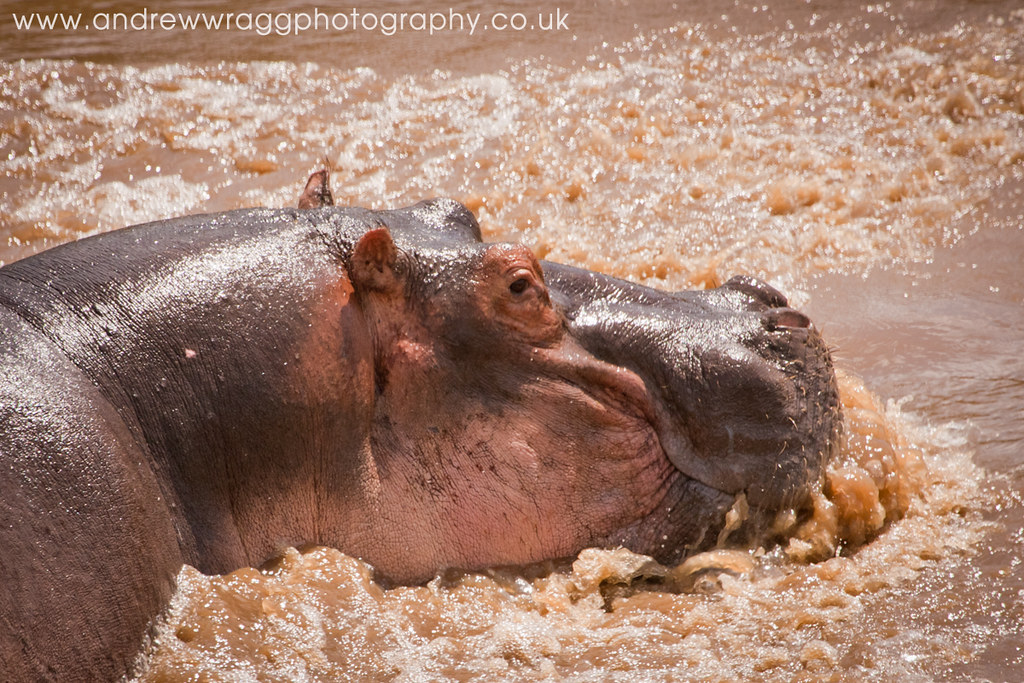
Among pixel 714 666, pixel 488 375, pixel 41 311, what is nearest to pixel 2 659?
pixel 41 311

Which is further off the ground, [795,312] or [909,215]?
[909,215]

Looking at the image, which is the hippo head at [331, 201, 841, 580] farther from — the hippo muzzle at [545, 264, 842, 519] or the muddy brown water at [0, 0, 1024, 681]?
the muddy brown water at [0, 0, 1024, 681]

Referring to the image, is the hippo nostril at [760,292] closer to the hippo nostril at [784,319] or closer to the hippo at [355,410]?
the hippo at [355,410]

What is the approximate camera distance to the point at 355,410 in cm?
322

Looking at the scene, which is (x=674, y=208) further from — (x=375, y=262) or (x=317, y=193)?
(x=375, y=262)

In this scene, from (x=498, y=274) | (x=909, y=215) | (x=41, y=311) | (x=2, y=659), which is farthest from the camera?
(x=909, y=215)

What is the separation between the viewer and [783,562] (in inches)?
146

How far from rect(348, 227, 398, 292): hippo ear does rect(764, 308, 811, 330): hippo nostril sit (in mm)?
1285

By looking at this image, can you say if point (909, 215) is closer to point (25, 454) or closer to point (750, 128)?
point (750, 128)

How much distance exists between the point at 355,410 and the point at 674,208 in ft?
14.1

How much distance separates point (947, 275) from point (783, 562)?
3150 millimetres

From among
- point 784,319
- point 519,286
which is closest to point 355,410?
point 519,286

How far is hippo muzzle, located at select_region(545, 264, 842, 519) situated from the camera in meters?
3.51

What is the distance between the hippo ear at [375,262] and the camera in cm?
323
